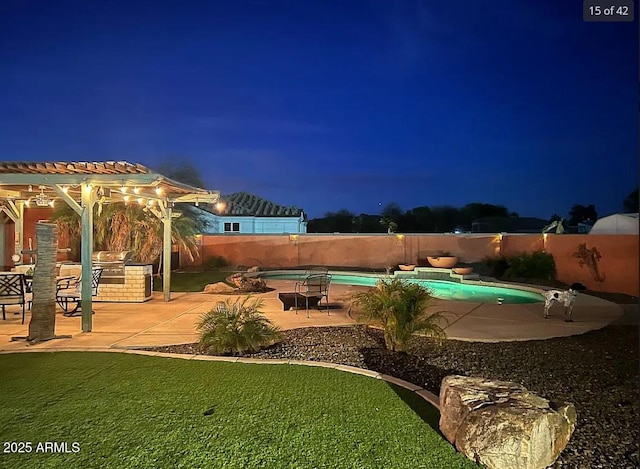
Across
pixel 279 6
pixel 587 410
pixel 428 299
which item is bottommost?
pixel 587 410

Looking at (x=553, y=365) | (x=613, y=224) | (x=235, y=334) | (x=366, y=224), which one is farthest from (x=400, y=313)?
(x=366, y=224)

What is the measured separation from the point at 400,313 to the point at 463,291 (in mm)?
9147

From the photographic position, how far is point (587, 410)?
4184mm

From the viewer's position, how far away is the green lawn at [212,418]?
10.4ft

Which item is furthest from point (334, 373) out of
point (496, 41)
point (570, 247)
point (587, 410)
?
point (570, 247)

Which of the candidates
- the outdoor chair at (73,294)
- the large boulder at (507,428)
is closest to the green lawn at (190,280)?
the outdoor chair at (73,294)

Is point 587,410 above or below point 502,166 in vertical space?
below

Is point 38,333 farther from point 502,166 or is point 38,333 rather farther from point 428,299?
point 502,166

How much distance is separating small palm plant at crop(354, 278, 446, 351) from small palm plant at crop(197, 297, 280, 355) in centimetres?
139

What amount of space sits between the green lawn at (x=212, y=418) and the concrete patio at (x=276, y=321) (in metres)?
1.43

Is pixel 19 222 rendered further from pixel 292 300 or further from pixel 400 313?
pixel 400 313

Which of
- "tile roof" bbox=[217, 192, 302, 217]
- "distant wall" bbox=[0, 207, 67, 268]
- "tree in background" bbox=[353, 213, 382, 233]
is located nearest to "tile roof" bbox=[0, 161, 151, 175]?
"distant wall" bbox=[0, 207, 67, 268]

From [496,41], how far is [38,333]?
11718 millimetres

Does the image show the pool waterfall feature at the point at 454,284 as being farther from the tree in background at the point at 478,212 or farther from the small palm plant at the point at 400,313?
the tree in background at the point at 478,212
